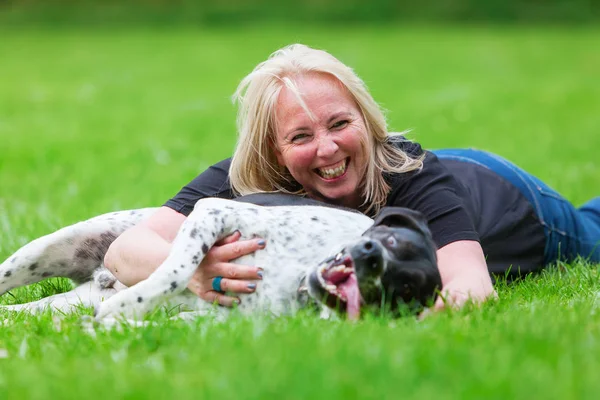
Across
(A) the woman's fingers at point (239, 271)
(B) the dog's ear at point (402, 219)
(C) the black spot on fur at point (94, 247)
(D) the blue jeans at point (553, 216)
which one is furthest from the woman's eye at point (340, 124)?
(D) the blue jeans at point (553, 216)

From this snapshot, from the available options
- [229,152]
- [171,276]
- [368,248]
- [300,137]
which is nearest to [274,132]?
[300,137]

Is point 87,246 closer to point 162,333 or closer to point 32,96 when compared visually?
point 162,333

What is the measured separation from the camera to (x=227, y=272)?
4281 mm

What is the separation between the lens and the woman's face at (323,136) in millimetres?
4637

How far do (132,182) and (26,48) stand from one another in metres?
18.5

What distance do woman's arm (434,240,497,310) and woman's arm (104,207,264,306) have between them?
0.88 metres

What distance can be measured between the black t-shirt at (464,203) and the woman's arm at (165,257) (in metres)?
0.16

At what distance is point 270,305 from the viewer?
4191mm

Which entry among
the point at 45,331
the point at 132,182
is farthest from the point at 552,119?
the point at 45,331

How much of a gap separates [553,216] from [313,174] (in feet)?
6.35

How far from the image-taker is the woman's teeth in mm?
4719

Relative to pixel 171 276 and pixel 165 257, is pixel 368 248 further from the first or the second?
pixel 165 257

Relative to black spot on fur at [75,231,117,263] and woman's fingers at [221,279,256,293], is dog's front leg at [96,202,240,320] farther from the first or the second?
black spot on fur at [75,231,117,263]

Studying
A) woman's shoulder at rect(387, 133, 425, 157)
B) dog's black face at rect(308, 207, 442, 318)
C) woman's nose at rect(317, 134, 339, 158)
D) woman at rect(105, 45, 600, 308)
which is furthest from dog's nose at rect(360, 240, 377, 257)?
woman's shoulder at rect(387, 133, 425, 157)
